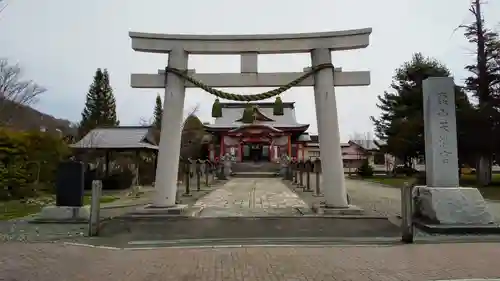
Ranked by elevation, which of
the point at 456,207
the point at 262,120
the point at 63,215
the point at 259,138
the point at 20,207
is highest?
the point at 262,120

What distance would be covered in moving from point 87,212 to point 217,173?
29.1 meters

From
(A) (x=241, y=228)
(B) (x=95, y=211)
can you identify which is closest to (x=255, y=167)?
(A) (x=241, y=228)

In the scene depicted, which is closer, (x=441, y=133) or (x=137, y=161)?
(x=441, y=133)

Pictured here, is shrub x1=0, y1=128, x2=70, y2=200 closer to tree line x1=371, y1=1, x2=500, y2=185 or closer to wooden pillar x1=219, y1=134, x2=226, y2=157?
tree line x1=371, y1=1, x2=500, y2=185

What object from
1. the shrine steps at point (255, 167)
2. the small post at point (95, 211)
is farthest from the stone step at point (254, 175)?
the small post at point (95, 211)

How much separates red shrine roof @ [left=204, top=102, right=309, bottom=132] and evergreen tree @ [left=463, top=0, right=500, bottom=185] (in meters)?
22.6

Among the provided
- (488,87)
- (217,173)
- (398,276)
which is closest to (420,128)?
(488,87)

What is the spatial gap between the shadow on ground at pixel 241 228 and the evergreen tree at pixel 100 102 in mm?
46314

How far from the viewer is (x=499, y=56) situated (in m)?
29.5

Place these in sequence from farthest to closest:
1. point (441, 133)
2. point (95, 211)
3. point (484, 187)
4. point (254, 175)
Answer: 1. point (254, 175)
2. point (484, 187)
3. point (441, 133)
4. point (95, 211)

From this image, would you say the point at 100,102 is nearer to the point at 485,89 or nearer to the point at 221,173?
the point at 221,173

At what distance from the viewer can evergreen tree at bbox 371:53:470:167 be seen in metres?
33.2

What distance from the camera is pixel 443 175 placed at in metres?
11.6

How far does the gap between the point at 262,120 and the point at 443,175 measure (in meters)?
44.1
